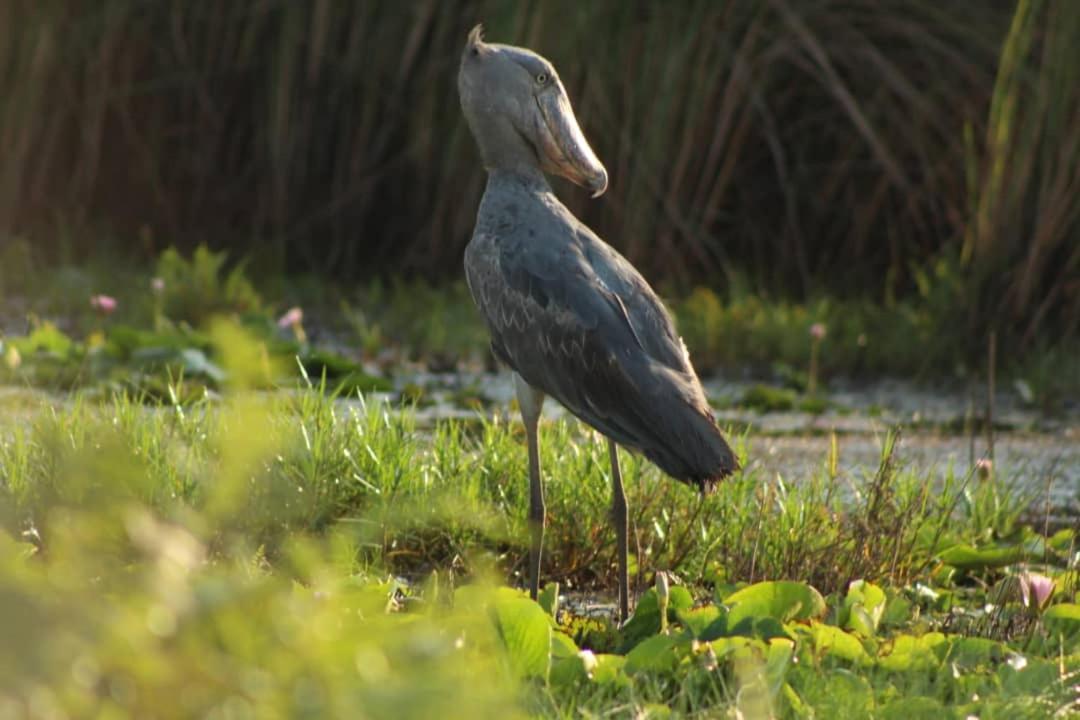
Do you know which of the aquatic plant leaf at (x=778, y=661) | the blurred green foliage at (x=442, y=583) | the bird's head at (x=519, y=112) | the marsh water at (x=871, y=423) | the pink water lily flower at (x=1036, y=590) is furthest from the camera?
the marsh water at (x=871, y=423)

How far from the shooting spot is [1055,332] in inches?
249

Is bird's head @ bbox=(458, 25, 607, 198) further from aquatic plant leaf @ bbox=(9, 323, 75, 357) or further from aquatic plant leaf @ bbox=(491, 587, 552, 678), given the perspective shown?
aquatic plant leaf @ bbox=(9, 323, 75, 357)

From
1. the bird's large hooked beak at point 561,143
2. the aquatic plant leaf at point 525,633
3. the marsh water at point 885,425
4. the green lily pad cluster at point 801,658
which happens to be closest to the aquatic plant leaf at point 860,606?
the green lily pad cluster at point 801,658

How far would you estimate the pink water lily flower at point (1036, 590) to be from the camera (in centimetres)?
313

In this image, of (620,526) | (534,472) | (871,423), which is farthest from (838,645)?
(871,423)

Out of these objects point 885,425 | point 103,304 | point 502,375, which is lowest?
point 502,375

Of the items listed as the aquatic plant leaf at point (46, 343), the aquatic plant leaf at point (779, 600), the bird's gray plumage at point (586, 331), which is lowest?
the aquatic plant leaf at point (46, 343)

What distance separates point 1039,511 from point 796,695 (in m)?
2.06

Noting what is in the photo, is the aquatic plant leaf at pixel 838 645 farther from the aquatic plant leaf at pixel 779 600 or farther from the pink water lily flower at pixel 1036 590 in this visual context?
the pink water lily flower at pixel 1036 590

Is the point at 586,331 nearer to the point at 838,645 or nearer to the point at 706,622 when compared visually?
the point at 706,622

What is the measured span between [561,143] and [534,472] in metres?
0.69

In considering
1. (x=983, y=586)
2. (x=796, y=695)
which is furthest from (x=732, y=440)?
(x=796, y=695)

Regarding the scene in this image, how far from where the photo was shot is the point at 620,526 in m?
3.36

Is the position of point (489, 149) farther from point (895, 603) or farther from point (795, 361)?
point (795, 361)
